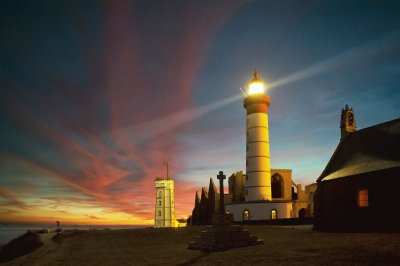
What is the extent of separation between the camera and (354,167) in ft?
83.5

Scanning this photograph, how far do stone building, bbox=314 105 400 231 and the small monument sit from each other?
920 cm

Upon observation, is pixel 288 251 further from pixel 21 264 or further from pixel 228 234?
pixel 21 264

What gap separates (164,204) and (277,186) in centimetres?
3078

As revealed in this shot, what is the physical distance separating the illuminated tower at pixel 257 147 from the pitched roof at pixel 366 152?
14.7m

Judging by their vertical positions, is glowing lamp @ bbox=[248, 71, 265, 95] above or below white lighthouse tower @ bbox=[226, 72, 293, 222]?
above

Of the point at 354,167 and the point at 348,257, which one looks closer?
the point at 348,257

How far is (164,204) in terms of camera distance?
73.9 metres

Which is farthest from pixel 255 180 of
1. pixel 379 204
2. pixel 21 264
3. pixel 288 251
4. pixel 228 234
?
pixel 21 264

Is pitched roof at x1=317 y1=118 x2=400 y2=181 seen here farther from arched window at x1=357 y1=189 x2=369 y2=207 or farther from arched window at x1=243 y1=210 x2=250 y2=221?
arched window at x1=243 y1=210 x2=250 y2=221

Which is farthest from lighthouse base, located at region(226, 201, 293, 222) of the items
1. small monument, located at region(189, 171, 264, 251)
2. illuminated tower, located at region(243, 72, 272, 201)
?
small monument, located at region(189, 171, 264, 251)

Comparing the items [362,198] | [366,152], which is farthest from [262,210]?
[362,198]

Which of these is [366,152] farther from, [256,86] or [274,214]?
[256,86]

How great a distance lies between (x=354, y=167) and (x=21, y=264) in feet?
73.6

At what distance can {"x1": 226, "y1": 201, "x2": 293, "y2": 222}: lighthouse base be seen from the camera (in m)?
43.3
